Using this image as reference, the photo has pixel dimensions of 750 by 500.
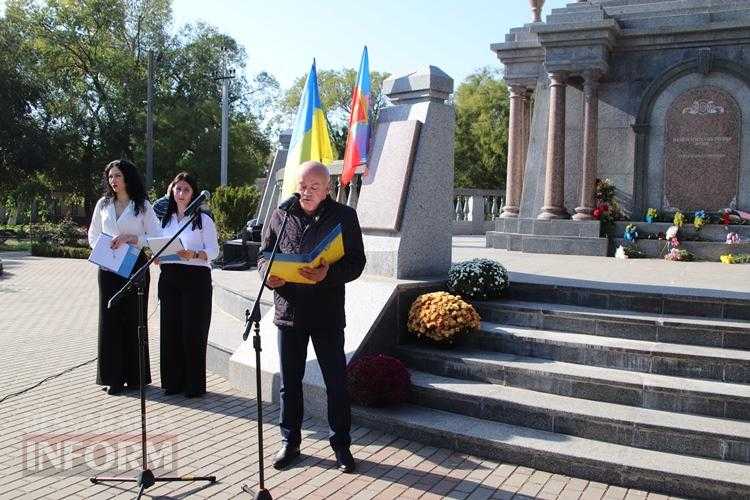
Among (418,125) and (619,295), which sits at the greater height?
Answer: (418,125)

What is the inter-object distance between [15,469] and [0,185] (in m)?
38.1

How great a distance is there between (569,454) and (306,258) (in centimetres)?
228

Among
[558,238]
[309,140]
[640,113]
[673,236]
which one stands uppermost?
[640,113]

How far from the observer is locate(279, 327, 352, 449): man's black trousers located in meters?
4.72

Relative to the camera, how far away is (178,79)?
45.4 metres

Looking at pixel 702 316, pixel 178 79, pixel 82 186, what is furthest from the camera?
pixel 178 79

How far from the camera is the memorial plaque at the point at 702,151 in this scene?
1373cm

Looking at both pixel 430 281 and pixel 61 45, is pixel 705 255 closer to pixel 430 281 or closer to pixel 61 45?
pixel 430 281

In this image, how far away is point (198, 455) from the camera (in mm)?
4914

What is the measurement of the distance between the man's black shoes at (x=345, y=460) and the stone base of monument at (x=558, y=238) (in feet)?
33.4

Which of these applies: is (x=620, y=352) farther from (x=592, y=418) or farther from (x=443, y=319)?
(x=443, y=319)

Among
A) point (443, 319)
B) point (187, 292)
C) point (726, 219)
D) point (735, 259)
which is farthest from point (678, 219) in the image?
point (187, 292)

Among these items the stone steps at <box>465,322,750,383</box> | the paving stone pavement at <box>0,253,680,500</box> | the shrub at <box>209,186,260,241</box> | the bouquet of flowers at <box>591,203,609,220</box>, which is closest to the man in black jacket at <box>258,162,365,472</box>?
the paving stone pavement at <box>0,253,680,500</box>

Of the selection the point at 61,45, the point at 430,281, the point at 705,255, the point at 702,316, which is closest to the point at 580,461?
the point at 702,316
